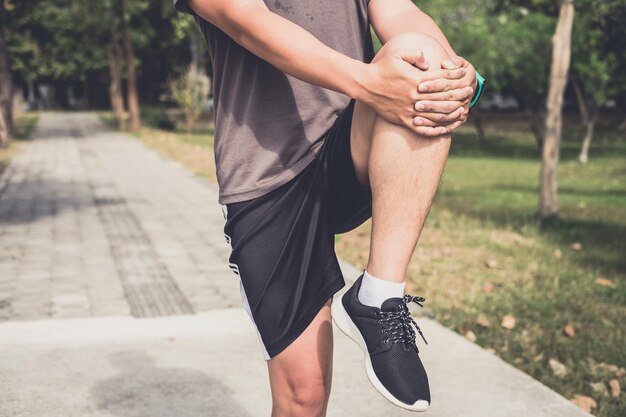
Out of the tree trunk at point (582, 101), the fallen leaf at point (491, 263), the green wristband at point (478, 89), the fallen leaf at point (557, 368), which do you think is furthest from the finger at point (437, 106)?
the tree trunk at point (582, 101)

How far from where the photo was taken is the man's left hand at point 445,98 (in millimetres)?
1554

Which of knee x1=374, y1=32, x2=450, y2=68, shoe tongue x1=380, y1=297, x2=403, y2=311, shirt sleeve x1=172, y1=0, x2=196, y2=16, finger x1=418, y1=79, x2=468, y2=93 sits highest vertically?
shirt sleeve x1=172, y1=0, x2=196, y2=16

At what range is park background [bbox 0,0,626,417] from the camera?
15.6 feet

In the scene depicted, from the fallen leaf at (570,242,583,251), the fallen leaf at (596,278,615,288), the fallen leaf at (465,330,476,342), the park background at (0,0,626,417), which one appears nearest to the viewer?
the fallen leaf at (465,330,476,342)

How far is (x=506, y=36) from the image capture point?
2688cm

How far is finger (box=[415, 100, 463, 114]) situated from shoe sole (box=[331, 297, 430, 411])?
565mm

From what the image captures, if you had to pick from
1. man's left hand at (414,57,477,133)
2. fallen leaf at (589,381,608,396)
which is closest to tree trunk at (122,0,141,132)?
fallen leaf at (589,381,608,396)

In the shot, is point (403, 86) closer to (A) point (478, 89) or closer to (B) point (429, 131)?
(B) point (429, 131)


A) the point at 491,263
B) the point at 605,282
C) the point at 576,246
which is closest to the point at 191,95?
the point at 576,246

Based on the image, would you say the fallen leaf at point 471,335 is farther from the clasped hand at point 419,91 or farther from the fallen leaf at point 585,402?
the clasped hand at point 419,91

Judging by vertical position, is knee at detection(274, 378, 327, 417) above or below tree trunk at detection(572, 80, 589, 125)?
above

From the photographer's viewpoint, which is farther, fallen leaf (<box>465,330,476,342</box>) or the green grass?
fallen leaf (<box>465,330,476,342</box>)

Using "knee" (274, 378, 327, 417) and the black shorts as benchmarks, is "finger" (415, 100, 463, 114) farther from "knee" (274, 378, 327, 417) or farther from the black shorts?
"knee" (274, 378, 327, 417)

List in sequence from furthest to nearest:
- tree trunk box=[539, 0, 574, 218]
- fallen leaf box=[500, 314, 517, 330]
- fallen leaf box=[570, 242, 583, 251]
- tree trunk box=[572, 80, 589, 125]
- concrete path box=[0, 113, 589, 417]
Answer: tree trunk box=[572, 80, 589, 125]
tree trunk box=[539, 0, 574, 218]
fallen leaf box=[570, 242, 583, 251]
fallen leaf box=[500, 314, 517, 330]
concrete path box=[0, 113, 589, 417]
